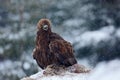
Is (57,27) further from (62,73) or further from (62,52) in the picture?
(62,73)

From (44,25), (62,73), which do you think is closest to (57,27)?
(44,25)

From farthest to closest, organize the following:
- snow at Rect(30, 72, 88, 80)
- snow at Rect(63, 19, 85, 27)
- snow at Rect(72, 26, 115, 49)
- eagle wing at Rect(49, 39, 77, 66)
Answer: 1. snow at Rect(63, 19, 85, 27)
2. snow at Rect(72, 26, 115, 49)
3. eagle wing at Rect(49, 39, 77, 66)
4. snow at Rect(30, 72, 88, 80)

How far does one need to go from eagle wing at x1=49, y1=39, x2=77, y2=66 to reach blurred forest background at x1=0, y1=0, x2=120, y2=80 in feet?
4.21

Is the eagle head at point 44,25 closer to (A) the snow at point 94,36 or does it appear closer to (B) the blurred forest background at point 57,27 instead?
(B) the blurred forest background at point 57,27

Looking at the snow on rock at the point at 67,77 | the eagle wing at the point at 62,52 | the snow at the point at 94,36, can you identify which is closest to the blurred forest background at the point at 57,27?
the snow at the point at 94,36

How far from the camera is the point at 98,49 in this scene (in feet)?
10.5

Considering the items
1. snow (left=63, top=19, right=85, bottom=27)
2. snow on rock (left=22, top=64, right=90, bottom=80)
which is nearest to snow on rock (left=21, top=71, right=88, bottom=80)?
snow on rock (left=22, top=64, right=90, bottom=80)

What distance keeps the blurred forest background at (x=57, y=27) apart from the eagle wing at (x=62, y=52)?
4.21 feet

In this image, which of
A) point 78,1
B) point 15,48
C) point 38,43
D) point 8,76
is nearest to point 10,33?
point 15,48

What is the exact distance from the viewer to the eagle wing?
180 centimetres

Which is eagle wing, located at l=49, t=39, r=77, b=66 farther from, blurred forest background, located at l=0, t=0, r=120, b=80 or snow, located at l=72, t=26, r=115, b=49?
snow, located at l=72, t=26, r=115, b=49

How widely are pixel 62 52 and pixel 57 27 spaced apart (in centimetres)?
159

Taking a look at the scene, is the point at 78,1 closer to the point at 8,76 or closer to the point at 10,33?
the point at 10,33

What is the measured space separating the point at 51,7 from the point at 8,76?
763 mm
